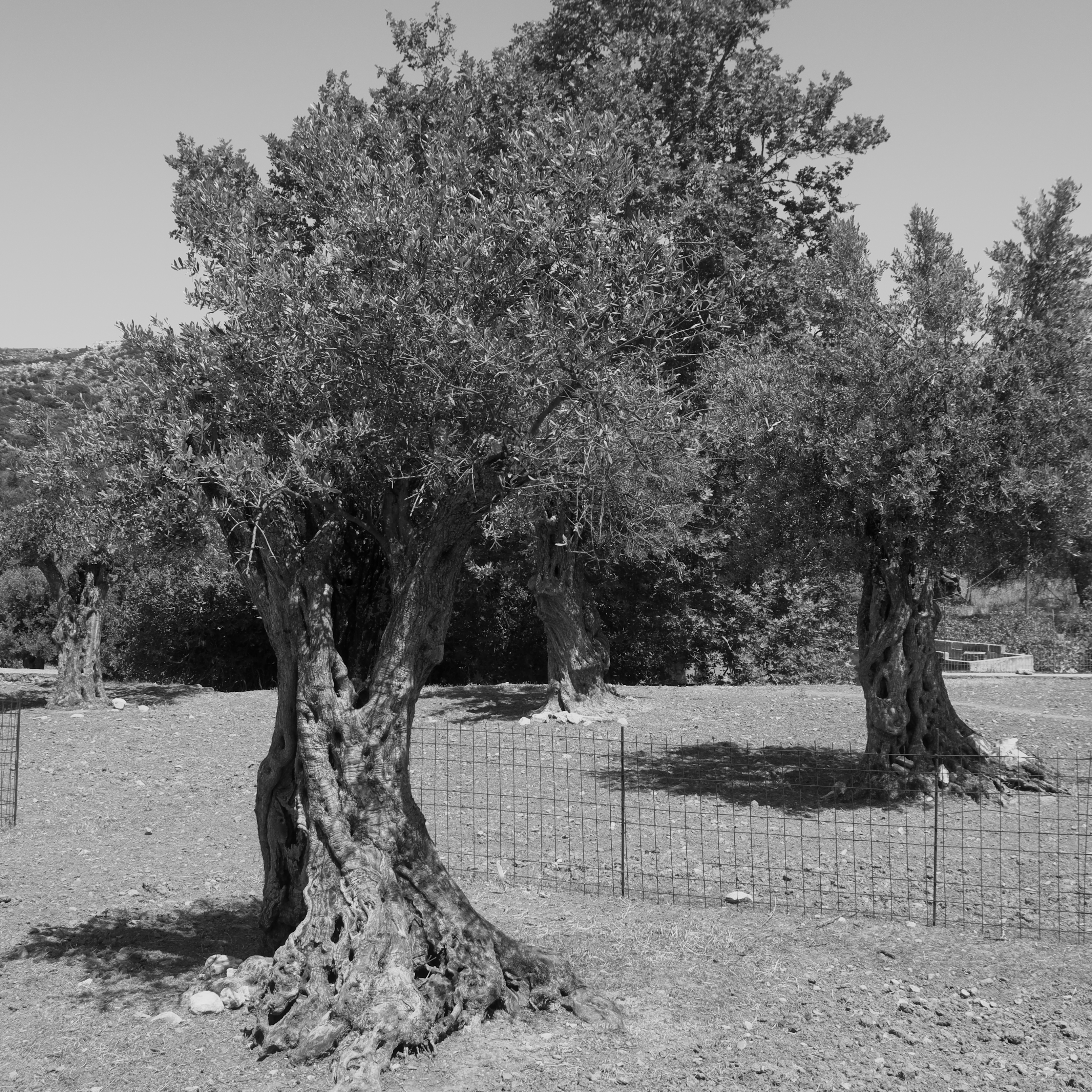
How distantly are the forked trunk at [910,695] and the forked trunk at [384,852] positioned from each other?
6291 millimetres

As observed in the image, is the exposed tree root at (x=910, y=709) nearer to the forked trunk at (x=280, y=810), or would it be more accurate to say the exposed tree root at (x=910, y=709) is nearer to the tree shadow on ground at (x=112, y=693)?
the forked trunk at (x=280, y=810)

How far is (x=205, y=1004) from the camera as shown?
5.88 meters

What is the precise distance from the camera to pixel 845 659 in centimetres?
2617

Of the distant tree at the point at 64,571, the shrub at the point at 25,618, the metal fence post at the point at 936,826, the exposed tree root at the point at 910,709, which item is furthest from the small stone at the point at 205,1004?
the shrub at the point at 25,618

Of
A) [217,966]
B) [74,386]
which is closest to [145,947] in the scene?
[217,966]

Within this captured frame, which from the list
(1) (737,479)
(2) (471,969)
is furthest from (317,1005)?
(1) (737,479)

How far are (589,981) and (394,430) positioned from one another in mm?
3262

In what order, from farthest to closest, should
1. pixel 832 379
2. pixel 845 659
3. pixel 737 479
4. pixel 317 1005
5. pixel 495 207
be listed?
pixel 845 659 < pixel 737 479 < pixel 832 379 < pixel 495 207 < pixel 317 1005

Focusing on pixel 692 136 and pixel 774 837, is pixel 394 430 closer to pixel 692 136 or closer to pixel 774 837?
pixel 774 837

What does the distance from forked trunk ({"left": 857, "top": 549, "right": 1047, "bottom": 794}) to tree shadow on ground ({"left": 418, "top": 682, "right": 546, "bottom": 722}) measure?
6.88m

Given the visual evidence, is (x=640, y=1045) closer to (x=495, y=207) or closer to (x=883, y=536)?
(x=495, y=207)

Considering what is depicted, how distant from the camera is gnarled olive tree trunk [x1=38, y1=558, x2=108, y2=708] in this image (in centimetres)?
1862

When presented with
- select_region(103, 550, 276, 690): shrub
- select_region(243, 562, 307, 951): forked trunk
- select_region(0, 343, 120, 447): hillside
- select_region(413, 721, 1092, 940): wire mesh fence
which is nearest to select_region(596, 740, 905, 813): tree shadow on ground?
select_region(413, 721, 1092, 940): wire mesh fence

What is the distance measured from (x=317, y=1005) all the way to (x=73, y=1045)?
49.6 inches
